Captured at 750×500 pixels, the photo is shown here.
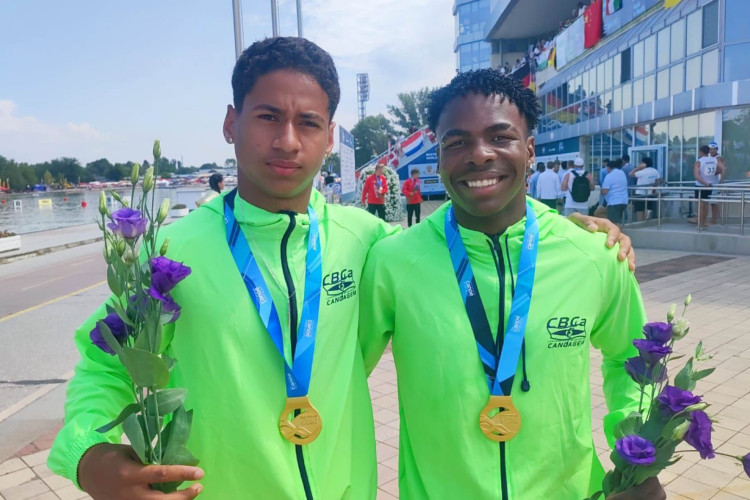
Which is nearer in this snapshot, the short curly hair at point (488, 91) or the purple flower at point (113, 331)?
the purple flower at point (113, 331)

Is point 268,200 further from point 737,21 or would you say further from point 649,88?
point 649,88

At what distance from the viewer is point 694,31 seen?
17.6m

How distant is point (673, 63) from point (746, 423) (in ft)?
56.1

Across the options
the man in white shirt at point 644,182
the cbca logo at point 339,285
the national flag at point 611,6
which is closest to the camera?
the cbca logo at point 339,285

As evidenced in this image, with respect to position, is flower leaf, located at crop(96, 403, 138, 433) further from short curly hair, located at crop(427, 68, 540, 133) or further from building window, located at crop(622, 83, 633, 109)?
building window, located at crop(622, 83, 633, 109)

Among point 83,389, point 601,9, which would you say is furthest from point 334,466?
point 601,9

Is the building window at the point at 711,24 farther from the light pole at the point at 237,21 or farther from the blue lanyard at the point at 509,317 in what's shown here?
the blue lanyard at the point at 509,317

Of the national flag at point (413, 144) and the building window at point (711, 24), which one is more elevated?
the building window at point (711, 24)

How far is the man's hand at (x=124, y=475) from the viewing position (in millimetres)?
1387

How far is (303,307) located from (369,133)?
9554cm

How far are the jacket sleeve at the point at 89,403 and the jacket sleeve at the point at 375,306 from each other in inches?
24.8

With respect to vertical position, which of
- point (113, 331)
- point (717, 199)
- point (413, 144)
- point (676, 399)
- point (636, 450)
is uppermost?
point (413, 144)

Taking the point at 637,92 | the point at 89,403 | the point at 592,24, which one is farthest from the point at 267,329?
the point at 592,24

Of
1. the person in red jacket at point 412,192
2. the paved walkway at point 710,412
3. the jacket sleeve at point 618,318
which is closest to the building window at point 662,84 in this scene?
the person in red jacket at point 412,192
